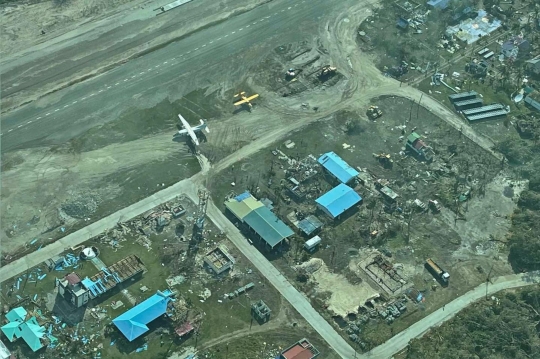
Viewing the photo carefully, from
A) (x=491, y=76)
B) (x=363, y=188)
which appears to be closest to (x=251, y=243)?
(x=363, y=188)

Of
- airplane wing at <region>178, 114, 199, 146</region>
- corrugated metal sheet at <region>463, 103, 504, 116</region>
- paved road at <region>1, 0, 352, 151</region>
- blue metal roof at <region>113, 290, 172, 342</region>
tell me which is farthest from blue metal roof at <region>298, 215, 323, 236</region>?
corrugated metal sheet at <region>463, 103, 504, 116</region>

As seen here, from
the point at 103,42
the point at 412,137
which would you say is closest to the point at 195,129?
the point at 103,42

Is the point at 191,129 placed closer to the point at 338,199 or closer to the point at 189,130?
the point at 189,130

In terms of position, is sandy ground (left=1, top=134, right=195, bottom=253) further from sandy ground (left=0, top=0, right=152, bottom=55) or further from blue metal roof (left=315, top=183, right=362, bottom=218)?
sandy ground (left=0, top=0, right=152, bottom=55)

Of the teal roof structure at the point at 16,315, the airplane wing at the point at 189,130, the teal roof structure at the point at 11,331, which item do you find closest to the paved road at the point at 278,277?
the teal roof structure at the point at 16,315

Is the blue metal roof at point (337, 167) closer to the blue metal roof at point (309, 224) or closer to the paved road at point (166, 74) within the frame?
the blue metal roof at point (309, 224)

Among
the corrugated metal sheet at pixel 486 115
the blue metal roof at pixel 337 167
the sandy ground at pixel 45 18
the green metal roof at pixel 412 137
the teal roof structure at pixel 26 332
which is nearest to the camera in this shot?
the teal roof structure at pixel 26 332

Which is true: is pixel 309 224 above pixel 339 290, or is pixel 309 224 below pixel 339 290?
above
